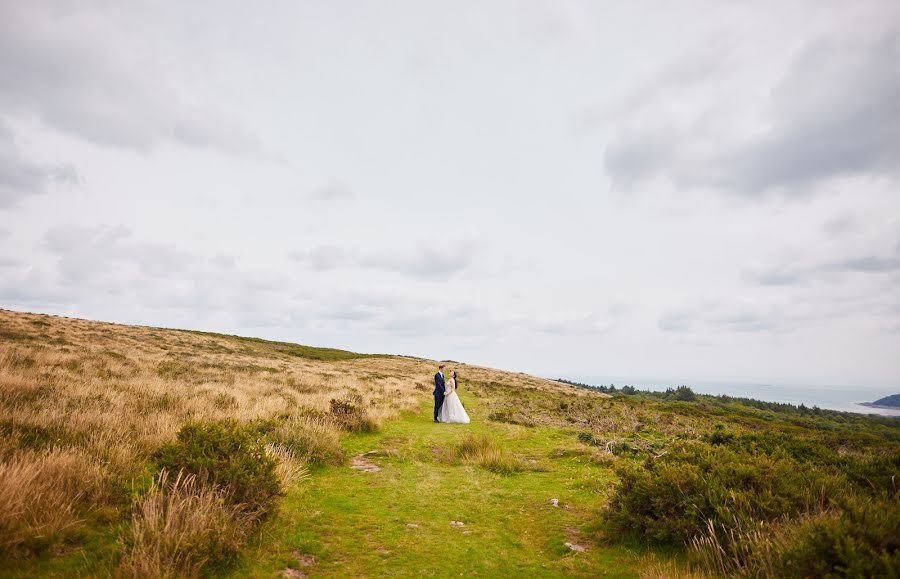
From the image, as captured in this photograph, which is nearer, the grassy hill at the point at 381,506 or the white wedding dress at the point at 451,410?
the grassy hill at the point at 381,506

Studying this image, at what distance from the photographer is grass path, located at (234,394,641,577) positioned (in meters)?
5.79

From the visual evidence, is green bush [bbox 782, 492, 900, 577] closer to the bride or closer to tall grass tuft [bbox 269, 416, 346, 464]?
tall grass tuft [bbox 269, 416, 346, 464]

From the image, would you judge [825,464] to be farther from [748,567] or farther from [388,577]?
[388,577]

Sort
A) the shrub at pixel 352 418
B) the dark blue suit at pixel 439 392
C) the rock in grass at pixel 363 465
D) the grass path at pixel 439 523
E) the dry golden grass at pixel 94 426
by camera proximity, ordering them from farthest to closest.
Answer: the dark blue suit at pixel 439 392 < the shrub at pixel 352 418 < the rock in grass at pixel 363 465 < the grass path at pixel 439 523 < the dry golden grass at pixel 94 426

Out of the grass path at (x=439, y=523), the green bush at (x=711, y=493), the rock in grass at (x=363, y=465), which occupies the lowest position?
the rock in grass at (x=363, y=465)

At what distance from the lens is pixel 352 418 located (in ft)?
50.8

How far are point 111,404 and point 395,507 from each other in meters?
7.79

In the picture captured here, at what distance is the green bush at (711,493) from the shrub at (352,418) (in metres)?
Result: 10.2

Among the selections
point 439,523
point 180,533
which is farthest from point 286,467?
point 180,533

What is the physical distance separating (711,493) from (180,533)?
7.18m

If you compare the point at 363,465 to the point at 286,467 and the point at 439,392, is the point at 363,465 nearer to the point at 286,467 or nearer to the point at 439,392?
the point at 286,467

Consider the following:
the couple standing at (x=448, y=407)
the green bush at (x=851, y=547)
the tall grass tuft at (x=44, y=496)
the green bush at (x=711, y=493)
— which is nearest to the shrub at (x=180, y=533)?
the tall grass tuft at (x=44, y=496)

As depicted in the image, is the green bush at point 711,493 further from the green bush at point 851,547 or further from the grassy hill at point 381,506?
the green bush at point 851,547

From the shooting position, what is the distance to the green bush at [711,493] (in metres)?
5.96
